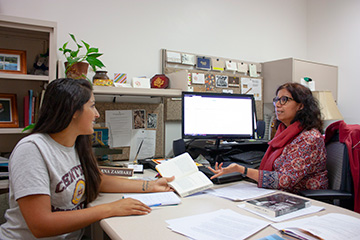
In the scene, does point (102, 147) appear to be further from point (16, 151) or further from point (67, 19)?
point (67, 19)

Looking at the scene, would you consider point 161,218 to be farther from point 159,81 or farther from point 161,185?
point 159,81

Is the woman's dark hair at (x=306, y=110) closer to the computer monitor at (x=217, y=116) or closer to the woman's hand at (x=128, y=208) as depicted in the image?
the computer monitor at (x=217, y=116)

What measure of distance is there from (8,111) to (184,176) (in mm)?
997

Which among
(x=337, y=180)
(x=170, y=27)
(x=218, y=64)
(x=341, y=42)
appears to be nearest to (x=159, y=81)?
(x=170, y=27)

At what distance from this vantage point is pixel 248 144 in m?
2.05

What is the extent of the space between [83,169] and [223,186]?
67 cm

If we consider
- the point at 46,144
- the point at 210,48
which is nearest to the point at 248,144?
the point at 210,48

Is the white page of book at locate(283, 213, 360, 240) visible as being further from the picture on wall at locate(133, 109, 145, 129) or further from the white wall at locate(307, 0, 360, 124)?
the white wall at locate(307, 0, 360, 124)

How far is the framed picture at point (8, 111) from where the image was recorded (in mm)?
1420

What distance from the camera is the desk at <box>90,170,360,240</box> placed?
2.72 ft

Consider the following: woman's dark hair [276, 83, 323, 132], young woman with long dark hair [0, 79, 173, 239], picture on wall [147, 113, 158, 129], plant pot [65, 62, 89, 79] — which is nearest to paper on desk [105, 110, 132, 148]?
picture on wall [147, 113, 158, 129]

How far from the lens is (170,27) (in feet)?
7.29

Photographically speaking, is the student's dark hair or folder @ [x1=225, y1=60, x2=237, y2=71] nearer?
the student's dark hair

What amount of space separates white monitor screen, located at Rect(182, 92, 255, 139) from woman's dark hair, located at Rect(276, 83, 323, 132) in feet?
1.21
